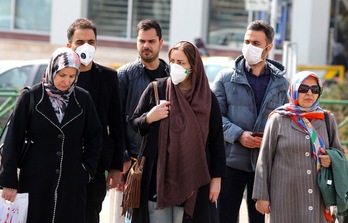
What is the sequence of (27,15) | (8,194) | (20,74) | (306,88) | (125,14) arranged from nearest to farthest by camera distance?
(8,194)
(306,88)
(20,74)
(125,14)
(27,15)

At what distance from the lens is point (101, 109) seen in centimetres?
717

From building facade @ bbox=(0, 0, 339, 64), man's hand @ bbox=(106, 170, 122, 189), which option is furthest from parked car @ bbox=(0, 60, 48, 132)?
building facade @ bbox=(0, 0, 339, 64)

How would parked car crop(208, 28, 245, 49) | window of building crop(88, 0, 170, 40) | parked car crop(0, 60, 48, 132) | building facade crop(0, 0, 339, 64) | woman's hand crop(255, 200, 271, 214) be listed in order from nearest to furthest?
woman's hand crop(255, 200, 271, 214), parked car crop(0, 60, 48, 132), building facade crop(0, 0, 339, 64), parked car crop(208, 28, 245, 49), window of building crop(88, 0, 170, 40)

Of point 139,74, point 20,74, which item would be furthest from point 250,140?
point 20,74

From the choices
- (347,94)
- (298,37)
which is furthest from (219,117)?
(298,37)

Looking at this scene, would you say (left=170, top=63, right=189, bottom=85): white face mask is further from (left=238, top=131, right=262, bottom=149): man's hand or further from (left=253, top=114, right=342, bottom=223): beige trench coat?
(left=238, top=131, right=262, bottom=149): man's hand

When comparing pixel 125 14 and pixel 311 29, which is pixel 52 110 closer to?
pixel 311 29

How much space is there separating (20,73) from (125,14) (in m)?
12.7

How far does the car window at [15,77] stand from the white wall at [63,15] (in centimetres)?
1231

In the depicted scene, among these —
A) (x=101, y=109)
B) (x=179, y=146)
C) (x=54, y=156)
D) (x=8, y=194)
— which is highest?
(x=101, y=109)

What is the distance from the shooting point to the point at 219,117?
6.80 m

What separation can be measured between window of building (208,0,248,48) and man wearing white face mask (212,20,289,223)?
19.1m

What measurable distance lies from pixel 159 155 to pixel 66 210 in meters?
0.72

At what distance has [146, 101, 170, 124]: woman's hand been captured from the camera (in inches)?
258
